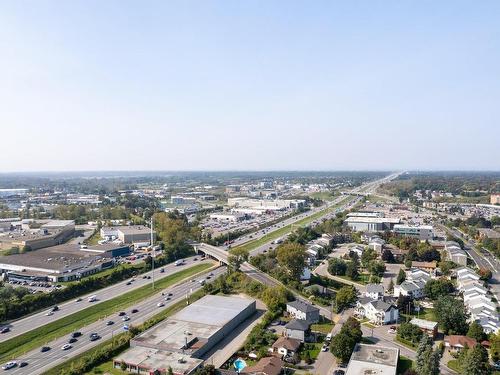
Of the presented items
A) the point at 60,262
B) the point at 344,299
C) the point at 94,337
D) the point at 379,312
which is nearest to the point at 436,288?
the point at 379,312

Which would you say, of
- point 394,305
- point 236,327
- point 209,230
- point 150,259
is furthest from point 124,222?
point 394,305

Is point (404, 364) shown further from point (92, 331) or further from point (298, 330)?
point (92, 331)

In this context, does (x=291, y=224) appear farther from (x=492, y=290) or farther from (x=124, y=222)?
(x=492, y=290)

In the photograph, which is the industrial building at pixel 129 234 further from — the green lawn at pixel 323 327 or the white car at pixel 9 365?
the green lawn at pixel 323 327

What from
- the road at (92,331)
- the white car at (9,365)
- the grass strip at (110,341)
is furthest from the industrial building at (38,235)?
the white car at (9,365)

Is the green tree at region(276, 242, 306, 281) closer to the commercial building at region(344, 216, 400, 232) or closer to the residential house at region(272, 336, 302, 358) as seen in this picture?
the residential house at region(272, 336, 302, 358)

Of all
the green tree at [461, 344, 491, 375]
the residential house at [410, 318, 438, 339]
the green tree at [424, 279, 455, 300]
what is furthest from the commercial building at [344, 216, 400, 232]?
the green tree at [461, 344, 491, 375]
